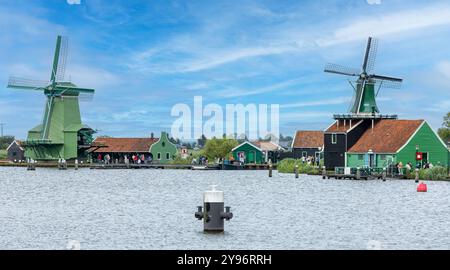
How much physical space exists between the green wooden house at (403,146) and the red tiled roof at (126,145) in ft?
196

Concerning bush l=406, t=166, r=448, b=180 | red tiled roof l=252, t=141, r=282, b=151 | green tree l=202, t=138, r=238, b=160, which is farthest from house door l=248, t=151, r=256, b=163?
bush l=406, t=166, r=448, b=180

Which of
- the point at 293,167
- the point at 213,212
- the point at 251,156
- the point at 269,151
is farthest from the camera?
the point at 269,151

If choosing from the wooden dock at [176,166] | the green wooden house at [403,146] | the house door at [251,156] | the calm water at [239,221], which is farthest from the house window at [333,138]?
the house door at [251,156]

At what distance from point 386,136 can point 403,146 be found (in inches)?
149

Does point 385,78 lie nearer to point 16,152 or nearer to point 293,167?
point 293,167

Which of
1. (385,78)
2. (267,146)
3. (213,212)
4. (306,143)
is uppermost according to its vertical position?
(385,78)

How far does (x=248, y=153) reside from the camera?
124938 mm

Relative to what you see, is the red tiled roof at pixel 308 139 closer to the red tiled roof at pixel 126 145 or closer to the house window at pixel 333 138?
the red tiled roof at pixel 126 145

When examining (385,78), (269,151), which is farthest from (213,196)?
(269,151)

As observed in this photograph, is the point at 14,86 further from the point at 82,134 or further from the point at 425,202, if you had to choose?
the point at 425,202

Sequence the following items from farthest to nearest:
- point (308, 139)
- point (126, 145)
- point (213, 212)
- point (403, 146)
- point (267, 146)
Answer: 1. point (267, 146)
2. point (126, 145)
3. point (308, 139)
4. point (403, 146)
5. point (213, 212)
